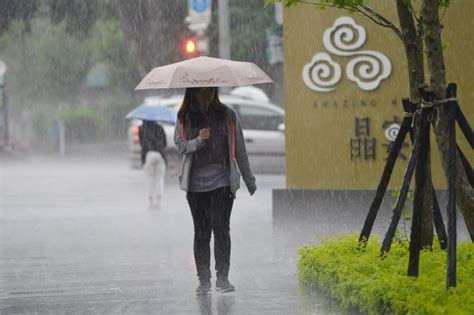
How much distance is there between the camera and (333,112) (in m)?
14.2

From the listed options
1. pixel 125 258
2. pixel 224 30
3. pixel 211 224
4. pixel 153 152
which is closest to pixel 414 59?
pixel 211 224

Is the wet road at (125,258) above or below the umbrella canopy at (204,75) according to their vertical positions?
below

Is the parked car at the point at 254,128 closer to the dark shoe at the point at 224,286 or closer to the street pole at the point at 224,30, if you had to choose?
the street pole at the point at 224,30

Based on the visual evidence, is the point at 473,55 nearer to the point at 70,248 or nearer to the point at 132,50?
the point at 70,248

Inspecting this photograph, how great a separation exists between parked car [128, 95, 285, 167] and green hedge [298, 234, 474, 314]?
13350 mm

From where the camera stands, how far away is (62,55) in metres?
42.2

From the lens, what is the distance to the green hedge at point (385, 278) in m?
6.73

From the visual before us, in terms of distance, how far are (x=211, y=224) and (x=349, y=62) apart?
18.4ft

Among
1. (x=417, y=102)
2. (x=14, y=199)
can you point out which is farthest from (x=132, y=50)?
(x=417, y=102)

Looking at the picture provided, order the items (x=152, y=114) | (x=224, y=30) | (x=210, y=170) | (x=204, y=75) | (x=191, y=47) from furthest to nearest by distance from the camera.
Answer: (x=224, y=30)
(x=191, y=47)
(x=152, y=114)
(x=210, y=170)
(x=204, y=75)

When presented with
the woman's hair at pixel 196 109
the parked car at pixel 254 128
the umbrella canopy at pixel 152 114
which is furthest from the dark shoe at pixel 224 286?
the parked car at pixel 254 128

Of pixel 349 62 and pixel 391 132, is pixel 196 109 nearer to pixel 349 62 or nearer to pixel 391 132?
pixel 349 62

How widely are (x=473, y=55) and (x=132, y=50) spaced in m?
26.0

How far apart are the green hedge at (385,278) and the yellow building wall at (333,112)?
16.1ft
